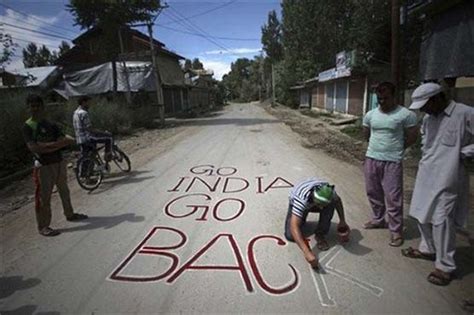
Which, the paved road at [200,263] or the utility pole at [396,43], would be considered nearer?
the paved road at [200,263]

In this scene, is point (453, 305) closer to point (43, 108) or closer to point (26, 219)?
point (43, 108)

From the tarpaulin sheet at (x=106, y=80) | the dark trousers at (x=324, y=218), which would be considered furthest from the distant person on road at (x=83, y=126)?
the tarpaulin sheet at (x=106, y=80)

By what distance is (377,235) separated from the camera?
401 centimetres

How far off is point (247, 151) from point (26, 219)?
6379mm

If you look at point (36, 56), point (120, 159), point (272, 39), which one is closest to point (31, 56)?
point (36, 56)

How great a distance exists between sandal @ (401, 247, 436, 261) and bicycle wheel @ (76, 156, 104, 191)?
225 inches

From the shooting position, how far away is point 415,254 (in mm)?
3428

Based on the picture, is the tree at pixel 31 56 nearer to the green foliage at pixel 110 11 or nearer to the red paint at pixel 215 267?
the green foliage at pixel 110 11

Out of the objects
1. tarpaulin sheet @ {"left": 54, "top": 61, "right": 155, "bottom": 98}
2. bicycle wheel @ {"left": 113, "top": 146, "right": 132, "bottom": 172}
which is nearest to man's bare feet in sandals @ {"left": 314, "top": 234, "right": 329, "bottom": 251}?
bicycle wheel @ {"left": 113, "top": 146, "right": 132, "bottom": 172}

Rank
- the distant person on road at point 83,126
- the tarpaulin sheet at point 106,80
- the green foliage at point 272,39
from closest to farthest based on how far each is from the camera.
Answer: the distant person on road at point 83,126
the tarpaulin sheet at point 106,80
the green foliage at point 272,39

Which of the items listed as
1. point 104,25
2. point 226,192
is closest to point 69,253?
point 226,192

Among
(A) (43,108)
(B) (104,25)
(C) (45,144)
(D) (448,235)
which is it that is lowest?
(D) (448,235)

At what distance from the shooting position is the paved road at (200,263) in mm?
2854

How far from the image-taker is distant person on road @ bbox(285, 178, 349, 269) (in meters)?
3.38
